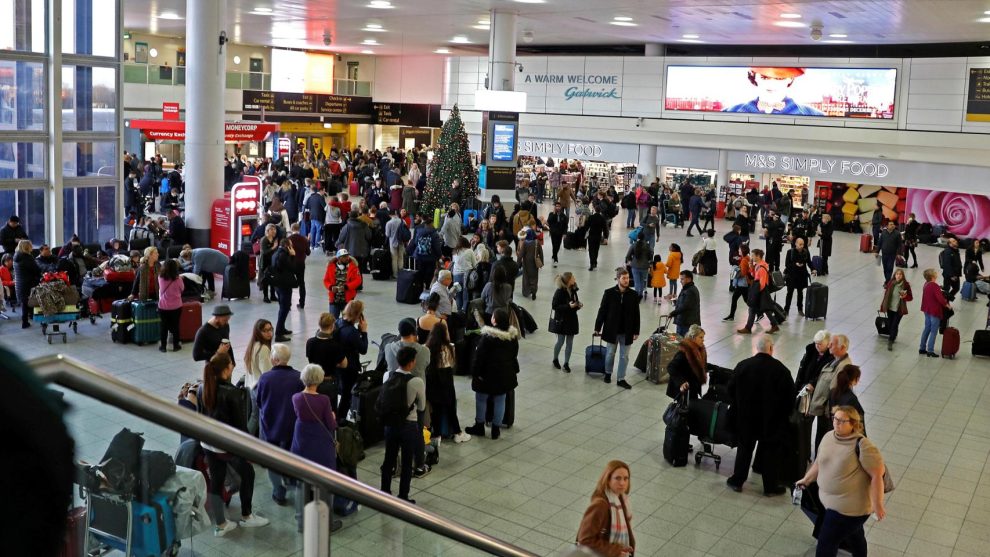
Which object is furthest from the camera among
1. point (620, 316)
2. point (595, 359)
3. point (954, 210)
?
point (954, 210)

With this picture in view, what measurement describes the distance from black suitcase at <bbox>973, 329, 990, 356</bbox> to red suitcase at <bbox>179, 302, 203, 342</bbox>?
11.7 m

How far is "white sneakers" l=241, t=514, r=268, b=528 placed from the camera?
10.5 ft

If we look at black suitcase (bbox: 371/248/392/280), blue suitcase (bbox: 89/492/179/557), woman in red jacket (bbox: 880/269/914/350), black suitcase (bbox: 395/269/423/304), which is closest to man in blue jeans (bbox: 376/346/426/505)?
blue suitcase (bbox: 89/492/179/557)

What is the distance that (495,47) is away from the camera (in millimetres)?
25234

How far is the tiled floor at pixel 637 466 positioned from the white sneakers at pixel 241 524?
0.11ft

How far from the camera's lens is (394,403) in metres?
7.83

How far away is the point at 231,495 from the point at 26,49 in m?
15.8

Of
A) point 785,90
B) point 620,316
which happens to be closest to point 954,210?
point 785,90

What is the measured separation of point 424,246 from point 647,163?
69.7ft

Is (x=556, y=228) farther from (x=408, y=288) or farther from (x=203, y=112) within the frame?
(x=203, y=112)

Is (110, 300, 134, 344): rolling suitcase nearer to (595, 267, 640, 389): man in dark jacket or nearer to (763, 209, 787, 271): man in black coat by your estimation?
(595, 267, 640, 389): man in dark jacket

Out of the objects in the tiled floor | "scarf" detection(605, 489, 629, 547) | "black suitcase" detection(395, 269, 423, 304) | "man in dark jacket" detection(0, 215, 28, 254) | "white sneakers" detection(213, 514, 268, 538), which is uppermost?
"white sneakers" detection(213, 514, 268, 538)

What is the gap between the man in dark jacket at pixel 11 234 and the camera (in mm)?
15867

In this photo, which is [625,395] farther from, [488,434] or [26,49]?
[26,49]
